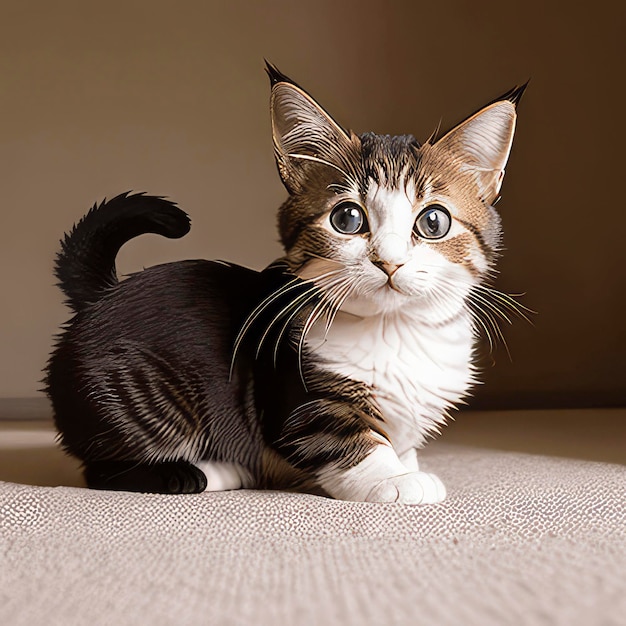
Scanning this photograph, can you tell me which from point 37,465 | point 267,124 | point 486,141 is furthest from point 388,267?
point 267,124

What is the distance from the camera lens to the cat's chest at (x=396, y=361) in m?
0.93

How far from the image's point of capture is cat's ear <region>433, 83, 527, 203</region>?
0.94 m

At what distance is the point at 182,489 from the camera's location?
0.93 meters

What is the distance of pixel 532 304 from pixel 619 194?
36 cm

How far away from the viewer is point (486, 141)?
0.95 m

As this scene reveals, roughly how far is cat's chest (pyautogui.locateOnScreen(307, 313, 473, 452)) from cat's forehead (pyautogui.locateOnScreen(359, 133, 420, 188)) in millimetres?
161

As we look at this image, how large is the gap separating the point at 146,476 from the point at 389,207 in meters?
0.43

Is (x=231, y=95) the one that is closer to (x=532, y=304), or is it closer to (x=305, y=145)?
(x=532, y=304)

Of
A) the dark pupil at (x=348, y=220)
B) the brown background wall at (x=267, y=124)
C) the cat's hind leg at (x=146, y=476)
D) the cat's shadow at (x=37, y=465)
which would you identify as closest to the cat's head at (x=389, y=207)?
the dark pupil at (x=348, y=220)

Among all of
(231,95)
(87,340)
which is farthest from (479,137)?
(231,95)

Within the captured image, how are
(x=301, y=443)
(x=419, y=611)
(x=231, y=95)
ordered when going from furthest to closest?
(x=231, y=95) < (x=301, y=443) < (x=419, y=611)

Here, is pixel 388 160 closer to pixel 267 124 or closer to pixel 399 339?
pixel 399 339

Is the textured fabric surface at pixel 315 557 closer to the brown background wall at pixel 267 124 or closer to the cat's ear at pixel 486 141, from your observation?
the cat's ear at pixel 486 141

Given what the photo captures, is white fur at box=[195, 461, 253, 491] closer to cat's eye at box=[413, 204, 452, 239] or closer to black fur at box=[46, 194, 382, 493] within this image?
black fur at box=[46, 194, 382, 493]
